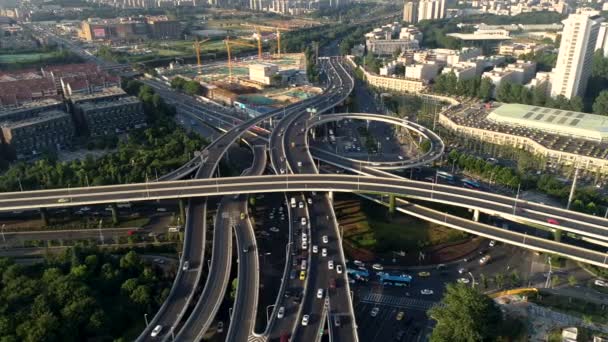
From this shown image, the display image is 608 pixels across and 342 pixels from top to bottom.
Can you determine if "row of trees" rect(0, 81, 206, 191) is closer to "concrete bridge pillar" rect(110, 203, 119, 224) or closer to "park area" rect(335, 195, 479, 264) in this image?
→ "concrete bridge pillar" rect(110, 203, 119, 224)

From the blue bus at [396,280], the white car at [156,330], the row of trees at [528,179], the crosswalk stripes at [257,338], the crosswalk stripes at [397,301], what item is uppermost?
the row of trees at [528,179]

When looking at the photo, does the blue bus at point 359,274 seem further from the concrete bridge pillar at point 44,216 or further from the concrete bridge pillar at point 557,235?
the concrete bridge pillar at point 44,216

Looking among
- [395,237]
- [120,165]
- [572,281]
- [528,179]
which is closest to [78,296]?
[120,165]

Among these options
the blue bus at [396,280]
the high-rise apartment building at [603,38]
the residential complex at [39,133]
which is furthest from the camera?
the high-rise apartment building at [603,38]

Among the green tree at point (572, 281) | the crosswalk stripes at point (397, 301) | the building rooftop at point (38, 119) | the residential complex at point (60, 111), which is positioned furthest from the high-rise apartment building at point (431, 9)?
the crosswalk stripes at point (397, 301)

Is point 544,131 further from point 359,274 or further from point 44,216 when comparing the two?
point 44,216

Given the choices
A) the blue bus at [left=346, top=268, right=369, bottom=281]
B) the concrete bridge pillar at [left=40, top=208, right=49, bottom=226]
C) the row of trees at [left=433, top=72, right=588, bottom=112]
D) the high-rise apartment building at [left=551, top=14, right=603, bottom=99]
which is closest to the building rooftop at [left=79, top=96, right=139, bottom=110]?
the concrete bridge pillar at [left=40, top=208, right=49, bottom=226]
